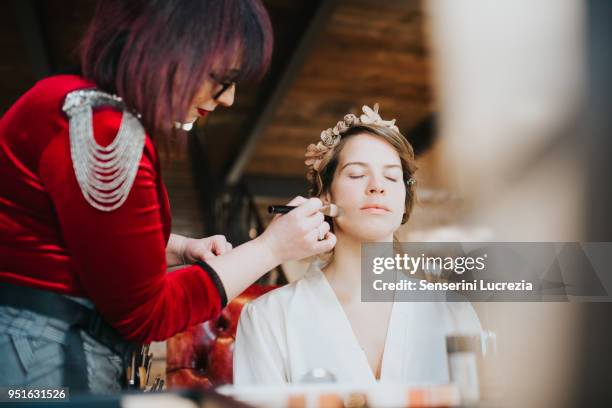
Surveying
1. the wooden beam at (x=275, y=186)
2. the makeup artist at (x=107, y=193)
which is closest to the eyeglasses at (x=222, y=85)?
the makeup artist at (x=107, y=193)

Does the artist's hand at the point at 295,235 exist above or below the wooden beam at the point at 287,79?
below

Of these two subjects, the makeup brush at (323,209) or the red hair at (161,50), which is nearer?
the red hair at (161,50)

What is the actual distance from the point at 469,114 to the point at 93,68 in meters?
4.27

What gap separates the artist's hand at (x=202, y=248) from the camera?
131 cm

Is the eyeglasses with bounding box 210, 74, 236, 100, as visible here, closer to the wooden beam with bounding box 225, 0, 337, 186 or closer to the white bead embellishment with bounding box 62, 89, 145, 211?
the white bead embellishment with bounding box 62, 89, 145, 211

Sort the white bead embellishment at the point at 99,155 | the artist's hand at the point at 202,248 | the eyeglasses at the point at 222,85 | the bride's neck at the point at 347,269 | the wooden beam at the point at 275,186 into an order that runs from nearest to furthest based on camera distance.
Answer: the white bead embellishment at the point at 99,155
the eyeglasses at the point at 222,85
the artist's hand at the point at 202,248
the bride's neck at the point at 347,269
the wooden beam at the point at 275,186

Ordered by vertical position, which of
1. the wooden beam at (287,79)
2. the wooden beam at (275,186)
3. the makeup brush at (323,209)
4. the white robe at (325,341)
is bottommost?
the white robe at (325,341)

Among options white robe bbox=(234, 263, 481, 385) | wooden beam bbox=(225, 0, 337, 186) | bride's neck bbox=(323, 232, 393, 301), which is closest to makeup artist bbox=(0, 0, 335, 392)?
white robe bbox=(234, 263, 481, 385)

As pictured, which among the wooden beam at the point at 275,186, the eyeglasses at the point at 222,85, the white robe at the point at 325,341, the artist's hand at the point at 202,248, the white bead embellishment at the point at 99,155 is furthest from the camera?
the wooden beam at the point at 275,186

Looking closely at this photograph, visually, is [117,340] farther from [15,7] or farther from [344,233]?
[15,7]

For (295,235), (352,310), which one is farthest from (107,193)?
(352,310)

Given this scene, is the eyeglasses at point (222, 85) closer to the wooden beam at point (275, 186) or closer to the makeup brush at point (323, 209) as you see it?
the makeup brush at point (323, 209)

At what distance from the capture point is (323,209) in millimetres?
1482

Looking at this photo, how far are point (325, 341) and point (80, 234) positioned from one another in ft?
2.84
